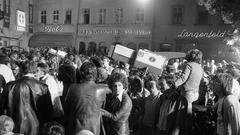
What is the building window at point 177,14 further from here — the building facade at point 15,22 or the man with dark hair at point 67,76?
the man with dark hair at point 67,76

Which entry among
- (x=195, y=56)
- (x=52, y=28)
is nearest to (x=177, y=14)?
(x=52, y=28)

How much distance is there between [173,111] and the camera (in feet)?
15.8

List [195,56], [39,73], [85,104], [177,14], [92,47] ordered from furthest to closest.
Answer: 1. [92,47]
2. [177,14]
3. [195,56]
4. [39,73]
5. [85,104]

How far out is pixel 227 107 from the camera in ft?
13.1

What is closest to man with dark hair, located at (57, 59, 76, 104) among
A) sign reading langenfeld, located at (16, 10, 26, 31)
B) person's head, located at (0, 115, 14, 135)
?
person's head, located at (0, 115, 14, 135)

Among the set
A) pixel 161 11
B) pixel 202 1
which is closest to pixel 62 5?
pixel 161 11

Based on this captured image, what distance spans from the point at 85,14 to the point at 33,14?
666 centimetres

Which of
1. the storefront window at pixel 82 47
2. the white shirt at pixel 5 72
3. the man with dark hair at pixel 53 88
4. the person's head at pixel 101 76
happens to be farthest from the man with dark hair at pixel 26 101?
the storefront window at pixel 82 47

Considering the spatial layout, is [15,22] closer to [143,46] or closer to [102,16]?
[102,16]

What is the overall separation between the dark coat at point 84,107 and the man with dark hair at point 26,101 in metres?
0.48

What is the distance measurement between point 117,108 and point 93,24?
30.4 m

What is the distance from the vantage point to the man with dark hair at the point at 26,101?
14.1 ft

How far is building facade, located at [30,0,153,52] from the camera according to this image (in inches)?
1256

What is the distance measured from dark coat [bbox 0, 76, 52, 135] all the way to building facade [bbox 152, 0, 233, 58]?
25.8 meters
